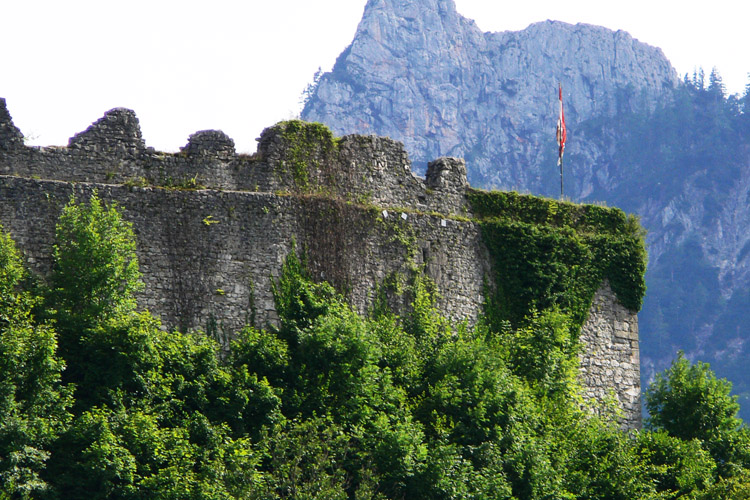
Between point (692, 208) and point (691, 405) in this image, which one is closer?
point (691, 405)

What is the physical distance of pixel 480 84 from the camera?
18212 cm

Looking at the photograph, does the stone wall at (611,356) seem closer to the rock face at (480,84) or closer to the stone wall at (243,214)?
the stone wall at (243,214)

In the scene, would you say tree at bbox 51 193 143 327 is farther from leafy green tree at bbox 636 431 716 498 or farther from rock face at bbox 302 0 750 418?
rock face at bbox 302 0 750 418

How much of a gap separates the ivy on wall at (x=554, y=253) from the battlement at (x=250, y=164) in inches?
53.7

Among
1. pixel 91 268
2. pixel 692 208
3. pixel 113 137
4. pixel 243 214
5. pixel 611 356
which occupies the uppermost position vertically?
pixel 692 208

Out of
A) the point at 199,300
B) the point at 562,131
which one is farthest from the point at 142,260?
the point at 562,131

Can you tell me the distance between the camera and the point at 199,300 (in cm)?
2802

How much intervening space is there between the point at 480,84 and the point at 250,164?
509 ft

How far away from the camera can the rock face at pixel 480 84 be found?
17312cm

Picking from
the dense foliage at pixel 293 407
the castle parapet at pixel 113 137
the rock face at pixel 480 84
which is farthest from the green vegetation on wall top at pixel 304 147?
the rock face at pixel 480 84

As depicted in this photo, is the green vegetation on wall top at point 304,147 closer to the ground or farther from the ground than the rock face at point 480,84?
closer to the ground

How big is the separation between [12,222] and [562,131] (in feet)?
53.6

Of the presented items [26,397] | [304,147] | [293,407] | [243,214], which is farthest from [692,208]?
[26,397]

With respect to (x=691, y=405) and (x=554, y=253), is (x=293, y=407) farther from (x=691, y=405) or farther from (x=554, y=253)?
(x=691, y=405)
